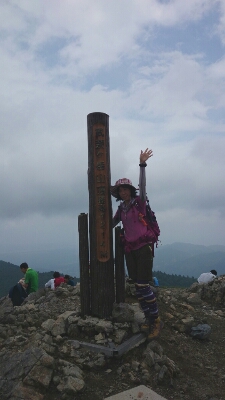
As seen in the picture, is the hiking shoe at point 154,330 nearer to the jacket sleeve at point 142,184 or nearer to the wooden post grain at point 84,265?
the wooden post grain at point 84,265

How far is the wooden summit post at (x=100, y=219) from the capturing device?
20.6ft

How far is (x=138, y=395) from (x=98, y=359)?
3.09 feet

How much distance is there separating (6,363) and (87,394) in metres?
1.41

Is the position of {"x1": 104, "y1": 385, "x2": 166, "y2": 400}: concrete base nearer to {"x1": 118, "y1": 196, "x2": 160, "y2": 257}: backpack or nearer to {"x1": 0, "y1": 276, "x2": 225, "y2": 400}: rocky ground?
{"x1": 0, "y1": 276, "x2": 225, "y2": 400}: rocky ground

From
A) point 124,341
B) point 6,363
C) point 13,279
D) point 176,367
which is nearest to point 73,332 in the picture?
point 124,341

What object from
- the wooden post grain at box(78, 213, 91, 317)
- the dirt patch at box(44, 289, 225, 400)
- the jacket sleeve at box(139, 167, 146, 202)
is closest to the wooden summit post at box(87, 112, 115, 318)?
the wooden post grain at box(78, 213, 91, 317)

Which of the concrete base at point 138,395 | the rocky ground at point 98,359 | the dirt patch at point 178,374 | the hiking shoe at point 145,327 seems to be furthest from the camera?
the hiking shoe at point 145,327

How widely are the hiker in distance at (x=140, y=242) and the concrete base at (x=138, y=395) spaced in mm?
1436

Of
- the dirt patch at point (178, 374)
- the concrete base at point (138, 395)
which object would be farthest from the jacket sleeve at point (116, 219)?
the concrete base at point (138, 395)

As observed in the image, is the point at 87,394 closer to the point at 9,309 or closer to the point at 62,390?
the point at 62,390

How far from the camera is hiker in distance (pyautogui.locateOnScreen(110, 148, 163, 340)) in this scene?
581cm

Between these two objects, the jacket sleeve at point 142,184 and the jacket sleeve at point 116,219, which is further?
the jacket sleeve at point 116,219

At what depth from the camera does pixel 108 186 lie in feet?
21.1

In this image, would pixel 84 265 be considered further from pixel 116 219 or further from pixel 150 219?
pixel 150 219
